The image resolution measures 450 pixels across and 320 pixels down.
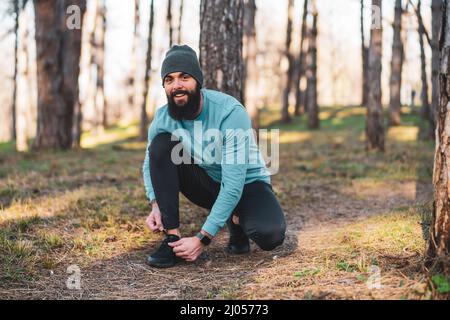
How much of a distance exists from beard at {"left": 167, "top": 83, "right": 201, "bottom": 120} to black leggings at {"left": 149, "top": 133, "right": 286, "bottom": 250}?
0.20m

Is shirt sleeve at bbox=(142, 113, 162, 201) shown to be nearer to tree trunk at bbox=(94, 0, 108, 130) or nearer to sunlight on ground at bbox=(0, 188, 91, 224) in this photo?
sunlight on ground at bbox=(0, 188, 91, 224)

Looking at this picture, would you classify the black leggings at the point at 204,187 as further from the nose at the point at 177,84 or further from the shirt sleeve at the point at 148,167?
the nose at the point at 177,84

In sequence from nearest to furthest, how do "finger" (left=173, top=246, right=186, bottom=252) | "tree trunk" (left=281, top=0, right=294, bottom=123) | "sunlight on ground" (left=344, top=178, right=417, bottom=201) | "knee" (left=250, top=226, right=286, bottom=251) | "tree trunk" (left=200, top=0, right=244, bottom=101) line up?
"finger" (left=173, top=246, right=186, bottom=252) → "knee" (left=250, top=226, right=286, bottom=251) → "tree trunk" (left=200, top=0, right=244, bottom=101) → "sunlight on ground" (left=344, top=178, right=417, bottom=201) → "tree trunk" (left=281, top=0, right=294, bottom=123)

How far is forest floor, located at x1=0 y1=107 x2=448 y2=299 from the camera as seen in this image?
9.93 feet

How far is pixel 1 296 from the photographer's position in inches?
118

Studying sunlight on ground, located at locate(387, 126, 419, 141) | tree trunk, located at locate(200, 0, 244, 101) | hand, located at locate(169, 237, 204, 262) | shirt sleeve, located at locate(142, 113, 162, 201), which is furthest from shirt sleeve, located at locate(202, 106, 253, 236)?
sunlight on ground, located at locate(387, 126, 419, 141)

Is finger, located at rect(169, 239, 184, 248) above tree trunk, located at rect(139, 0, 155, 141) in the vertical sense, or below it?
below


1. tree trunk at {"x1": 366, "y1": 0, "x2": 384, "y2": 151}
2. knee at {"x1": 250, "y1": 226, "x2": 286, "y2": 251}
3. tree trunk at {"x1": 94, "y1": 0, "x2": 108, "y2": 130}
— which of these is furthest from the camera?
tree trunk at {"x1": 94, "y1": 0, "x2": 108, "y2": 130}

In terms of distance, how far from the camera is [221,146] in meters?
3.74

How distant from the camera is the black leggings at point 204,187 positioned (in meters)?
3.67

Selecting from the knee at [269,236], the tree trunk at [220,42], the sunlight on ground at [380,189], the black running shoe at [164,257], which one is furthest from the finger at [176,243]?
the sunlight on ground at [380,189]

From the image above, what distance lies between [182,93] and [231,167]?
0.72m

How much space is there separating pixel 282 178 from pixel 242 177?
439cm

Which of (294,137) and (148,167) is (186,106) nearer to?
(148,167)
